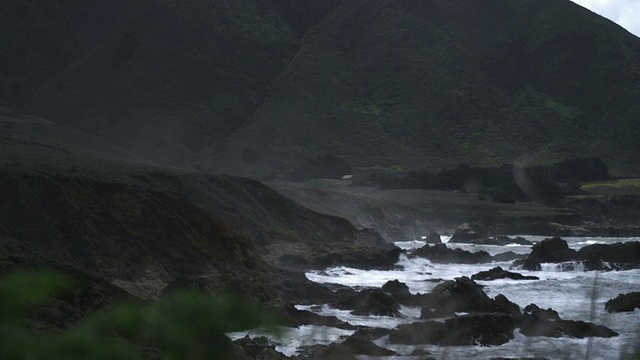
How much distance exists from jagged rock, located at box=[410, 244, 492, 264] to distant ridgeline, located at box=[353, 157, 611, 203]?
43.0 metres

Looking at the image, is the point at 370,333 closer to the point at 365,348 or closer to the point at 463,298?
the point at 365,348

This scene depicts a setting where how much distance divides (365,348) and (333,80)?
120 meters

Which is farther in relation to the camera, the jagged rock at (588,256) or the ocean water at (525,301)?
the jagged rock at (588,256)

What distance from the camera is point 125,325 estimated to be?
18.8 ft

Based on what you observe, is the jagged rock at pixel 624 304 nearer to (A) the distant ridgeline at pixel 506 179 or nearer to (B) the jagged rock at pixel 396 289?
(B) the jagged rock at pixel 396 289

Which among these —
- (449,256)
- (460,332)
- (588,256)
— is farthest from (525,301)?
(449,256)

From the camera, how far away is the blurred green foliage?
5402 millimetres

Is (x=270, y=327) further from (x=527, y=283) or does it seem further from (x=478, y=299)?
(x=527, y=283)

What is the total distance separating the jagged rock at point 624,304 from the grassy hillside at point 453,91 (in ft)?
255

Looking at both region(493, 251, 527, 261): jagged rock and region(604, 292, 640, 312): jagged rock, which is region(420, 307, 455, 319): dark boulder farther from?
region(493, 251, 527, 261): jagged rock

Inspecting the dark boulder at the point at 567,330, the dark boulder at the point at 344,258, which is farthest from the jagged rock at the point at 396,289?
the dark boulder at the point at 344,258

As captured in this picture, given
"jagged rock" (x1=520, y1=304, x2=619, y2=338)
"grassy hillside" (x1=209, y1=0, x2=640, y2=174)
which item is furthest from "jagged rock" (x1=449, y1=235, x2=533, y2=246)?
"jagged rock" (x1=520, y1=304, x2=619, y2=338)

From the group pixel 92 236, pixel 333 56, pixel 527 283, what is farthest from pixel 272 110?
pixel 92 236

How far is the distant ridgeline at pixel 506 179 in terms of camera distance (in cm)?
10400
